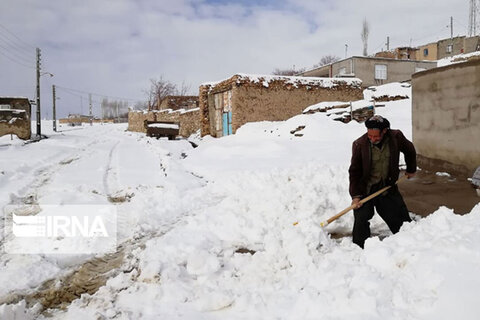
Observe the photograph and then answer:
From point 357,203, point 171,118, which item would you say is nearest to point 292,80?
point 357,203

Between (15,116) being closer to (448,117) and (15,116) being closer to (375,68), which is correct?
(448,117)

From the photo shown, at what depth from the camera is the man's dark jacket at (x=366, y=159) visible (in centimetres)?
356

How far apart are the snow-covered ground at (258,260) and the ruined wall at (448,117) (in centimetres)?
192

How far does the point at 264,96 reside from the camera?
16.3 meters

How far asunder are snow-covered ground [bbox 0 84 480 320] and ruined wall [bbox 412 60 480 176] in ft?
6.29

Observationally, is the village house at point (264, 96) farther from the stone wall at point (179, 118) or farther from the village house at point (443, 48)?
the village house at point (443, 48)

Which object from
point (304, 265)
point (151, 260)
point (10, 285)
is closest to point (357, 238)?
point (304, 265)

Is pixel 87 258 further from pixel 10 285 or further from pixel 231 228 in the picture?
pixel 231 228

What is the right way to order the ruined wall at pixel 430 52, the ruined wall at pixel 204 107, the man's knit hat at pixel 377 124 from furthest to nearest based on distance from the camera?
the ruined wall at pixel 430 52
the ruined wall at pixel 204 107
the man's knit hat at pixel 377 124

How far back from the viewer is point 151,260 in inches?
143

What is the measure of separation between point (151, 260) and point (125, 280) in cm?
37

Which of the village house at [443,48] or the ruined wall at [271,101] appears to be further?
the village house at [443,48]

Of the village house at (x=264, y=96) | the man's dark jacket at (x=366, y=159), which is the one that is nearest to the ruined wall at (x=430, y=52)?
the village house at (x=264, y=96)

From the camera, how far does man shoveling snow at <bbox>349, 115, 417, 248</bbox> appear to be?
3.56 meters
